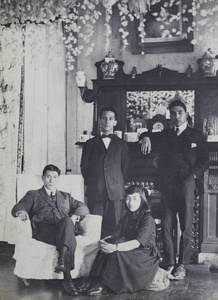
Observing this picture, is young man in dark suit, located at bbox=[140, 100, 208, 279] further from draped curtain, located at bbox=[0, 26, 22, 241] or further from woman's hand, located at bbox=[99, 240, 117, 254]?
draped curtain, located at bbox=[0, 26, 22, 241]

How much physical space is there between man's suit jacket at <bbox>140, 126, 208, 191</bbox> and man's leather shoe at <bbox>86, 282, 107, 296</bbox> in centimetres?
88

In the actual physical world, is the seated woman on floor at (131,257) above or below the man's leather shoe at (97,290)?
above

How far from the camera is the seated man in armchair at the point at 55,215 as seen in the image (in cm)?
290

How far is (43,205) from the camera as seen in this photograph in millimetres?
3088

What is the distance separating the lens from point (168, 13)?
300 cm

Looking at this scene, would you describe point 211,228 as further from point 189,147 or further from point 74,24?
point 74,24

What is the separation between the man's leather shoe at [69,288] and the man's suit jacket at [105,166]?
0.68 metres

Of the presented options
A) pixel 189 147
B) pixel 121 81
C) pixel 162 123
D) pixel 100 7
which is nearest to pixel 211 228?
pixel 189 147

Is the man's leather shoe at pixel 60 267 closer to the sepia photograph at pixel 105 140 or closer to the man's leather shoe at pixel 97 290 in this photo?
the sepia photograph at pixel 105 140

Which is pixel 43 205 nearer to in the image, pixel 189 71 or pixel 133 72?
pixel 133 72

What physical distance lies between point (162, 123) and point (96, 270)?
1.26 metres

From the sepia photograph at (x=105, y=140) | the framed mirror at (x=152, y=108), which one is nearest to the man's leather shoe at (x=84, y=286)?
the sepia photograph at (x=105, y=140)

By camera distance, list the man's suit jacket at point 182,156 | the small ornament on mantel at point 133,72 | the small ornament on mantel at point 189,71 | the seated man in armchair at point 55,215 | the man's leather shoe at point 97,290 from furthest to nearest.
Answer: the small ornament on mantel at point 133,72, the small ornament on mantel at point 189,71, the man's suit jacket at point 182,156, the seated man in armchair at point 55,215, the man's leather shoe at point 97,290

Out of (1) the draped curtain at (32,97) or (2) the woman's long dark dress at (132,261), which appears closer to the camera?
(2) the woman's long dark dress at (132,261)
